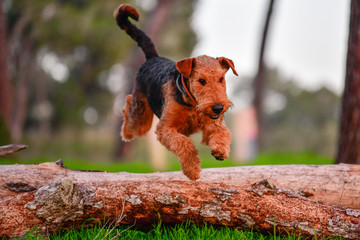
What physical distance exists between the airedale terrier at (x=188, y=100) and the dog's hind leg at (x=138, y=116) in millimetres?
108

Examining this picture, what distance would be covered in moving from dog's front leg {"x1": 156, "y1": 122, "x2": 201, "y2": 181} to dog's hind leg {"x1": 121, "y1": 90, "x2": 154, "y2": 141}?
33.9 inches

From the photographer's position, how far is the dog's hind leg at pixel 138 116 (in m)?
3.63

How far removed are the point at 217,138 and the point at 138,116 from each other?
1371 millimetres

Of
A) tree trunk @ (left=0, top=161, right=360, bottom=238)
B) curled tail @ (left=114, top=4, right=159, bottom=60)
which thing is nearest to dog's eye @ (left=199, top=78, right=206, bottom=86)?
tree trunk @ (left=0, top=161, right=360, bottom=238)

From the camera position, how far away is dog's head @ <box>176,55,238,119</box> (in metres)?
2.24

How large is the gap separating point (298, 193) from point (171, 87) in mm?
1348

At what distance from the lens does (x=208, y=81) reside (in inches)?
92.9

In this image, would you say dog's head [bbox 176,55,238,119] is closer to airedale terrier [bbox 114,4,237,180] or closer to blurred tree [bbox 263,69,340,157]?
airedale terrier [bbox 114,4,237,180]

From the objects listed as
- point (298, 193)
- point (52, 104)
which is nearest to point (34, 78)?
point (52, 104)

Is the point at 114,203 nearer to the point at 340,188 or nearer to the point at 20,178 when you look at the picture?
the point at 20,178

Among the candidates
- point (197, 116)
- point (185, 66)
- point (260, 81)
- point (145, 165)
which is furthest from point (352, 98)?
point (260, 81)

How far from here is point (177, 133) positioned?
275cm

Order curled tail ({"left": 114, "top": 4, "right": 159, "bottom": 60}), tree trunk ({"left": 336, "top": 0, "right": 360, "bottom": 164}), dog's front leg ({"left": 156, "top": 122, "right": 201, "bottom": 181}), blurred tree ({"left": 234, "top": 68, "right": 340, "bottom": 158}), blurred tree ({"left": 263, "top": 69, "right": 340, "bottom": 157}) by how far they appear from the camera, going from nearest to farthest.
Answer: dog's front leg ({"left": 156, "top": 122, "right": 201, "bottom": 181}) < curled tail ({"left": 114, "top": 4, "right": 159, "bottom": 60}) < tree trunk ({"left": 336, "top": 0, "right": 360, "bottom": 164}) < blurred tree ({"left": 263, "top": 69, "right": 340, "bottom": 157}) < blurred tree ({"left": 234, "top": 68, "right": 340, "bottom": 158})

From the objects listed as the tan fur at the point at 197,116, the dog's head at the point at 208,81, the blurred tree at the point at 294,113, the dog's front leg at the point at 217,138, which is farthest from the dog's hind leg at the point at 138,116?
the blurred tree at the point at 294,113
